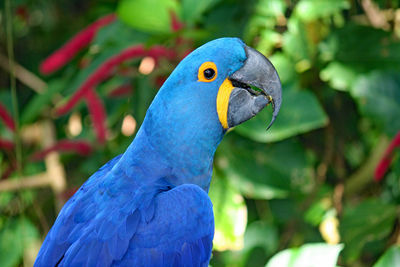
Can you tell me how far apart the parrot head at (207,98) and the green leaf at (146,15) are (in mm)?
383

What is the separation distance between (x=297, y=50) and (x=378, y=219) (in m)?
0.40

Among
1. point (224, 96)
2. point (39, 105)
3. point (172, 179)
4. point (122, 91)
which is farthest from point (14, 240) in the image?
point (224, 96)

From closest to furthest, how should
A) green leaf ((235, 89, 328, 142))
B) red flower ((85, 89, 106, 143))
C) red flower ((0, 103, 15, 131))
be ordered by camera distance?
green leaf ((235, 89, 328, 142)), red flower ((85, 89, 106, 143)), red flower ((0, 103, 15, 131))

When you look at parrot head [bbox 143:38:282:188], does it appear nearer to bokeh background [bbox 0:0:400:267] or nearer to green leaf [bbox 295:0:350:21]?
bokeh background [bbox 0:0:400:267]

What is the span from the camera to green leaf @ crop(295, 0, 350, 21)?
1.20 meters

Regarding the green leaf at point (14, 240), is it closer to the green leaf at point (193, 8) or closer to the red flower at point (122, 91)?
the red flower at point (122, 91)

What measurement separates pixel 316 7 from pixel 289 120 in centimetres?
25

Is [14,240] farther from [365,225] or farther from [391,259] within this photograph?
[391,259]

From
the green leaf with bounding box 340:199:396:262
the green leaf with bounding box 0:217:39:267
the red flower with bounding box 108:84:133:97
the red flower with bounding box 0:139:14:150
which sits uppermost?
the red flower with bounding box 108:84:133:97

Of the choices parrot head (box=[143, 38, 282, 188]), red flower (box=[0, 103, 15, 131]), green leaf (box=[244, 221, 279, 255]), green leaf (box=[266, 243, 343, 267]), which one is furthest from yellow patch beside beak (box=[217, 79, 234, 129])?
red flower (box=[0, 103, 15, 131])

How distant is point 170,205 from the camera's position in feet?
2.75

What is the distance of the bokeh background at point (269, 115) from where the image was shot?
3.83ft

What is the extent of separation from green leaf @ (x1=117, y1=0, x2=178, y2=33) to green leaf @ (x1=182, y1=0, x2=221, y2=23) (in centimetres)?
6

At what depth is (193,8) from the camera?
1169mm
